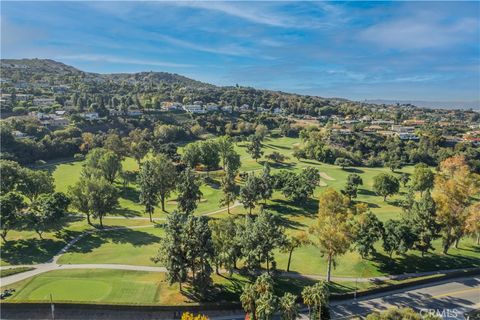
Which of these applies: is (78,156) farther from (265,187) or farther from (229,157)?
(265,187)

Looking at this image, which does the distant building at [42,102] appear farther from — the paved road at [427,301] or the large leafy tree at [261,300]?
the paved road at [427,301]

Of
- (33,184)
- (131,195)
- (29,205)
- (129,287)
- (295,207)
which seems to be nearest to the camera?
(129,287)

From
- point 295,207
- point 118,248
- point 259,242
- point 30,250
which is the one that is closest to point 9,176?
point 30,250

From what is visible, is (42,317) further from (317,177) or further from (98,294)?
(317,177)

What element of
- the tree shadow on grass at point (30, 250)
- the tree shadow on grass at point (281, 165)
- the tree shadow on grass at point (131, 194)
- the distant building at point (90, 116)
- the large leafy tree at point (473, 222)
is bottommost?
the tree shadow on grass at point (30, 250)

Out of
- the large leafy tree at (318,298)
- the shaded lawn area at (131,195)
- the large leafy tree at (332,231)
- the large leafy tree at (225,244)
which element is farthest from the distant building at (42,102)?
the large leafy tree at (318,298)

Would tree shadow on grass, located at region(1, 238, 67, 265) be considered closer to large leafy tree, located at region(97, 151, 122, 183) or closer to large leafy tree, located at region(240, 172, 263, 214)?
large leafy tree, located at region(97, 151, 122, 183)
